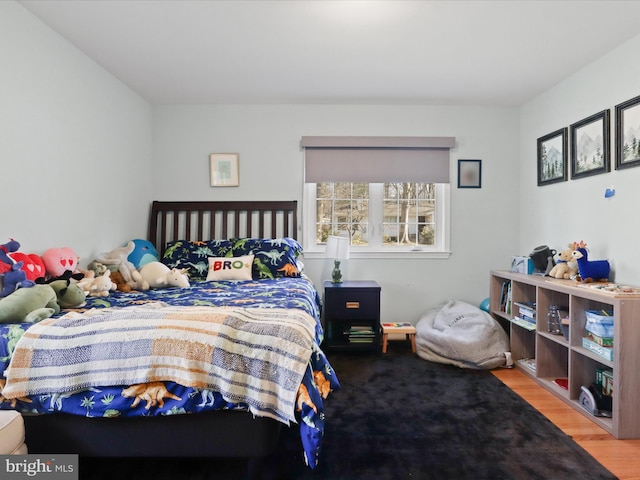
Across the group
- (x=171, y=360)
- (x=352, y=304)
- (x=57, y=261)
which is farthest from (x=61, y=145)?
(x=352, y=304)

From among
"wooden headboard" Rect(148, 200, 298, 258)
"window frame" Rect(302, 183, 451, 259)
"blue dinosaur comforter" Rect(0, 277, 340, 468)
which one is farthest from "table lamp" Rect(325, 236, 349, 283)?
"blue dinosaur comforter" Rect(0, 277, 340, 468)

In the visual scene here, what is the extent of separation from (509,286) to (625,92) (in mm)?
1671

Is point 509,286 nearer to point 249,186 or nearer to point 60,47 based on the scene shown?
point 249,186

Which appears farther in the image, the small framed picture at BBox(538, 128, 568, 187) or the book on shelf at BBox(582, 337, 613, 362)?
the small framed picture at BBox(538, 128, 568, 187)

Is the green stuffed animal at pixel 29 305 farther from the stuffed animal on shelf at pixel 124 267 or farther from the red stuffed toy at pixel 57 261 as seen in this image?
the stuffed animal on shelf at pixel 124 267

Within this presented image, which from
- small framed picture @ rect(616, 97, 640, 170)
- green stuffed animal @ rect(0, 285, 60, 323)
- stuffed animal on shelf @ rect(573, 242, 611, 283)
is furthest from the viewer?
stuffed animal on shelf @ rect(573, 242, 611, 283)

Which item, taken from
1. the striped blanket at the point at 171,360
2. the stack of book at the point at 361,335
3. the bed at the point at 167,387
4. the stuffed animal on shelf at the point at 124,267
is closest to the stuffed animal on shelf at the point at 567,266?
the stack of book at the point at 361,335

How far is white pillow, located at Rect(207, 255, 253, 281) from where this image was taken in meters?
3.14

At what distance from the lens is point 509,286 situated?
3.33 metres

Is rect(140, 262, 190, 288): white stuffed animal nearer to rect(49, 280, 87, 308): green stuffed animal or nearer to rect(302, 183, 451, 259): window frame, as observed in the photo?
rect(49, 280, 87, 308): green stuffed animal

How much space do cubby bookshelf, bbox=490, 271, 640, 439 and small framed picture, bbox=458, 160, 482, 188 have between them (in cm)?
98

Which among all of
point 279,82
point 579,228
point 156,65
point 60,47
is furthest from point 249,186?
point 579,228

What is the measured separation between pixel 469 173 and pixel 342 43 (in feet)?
6.58

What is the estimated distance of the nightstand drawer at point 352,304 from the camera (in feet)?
11.0
